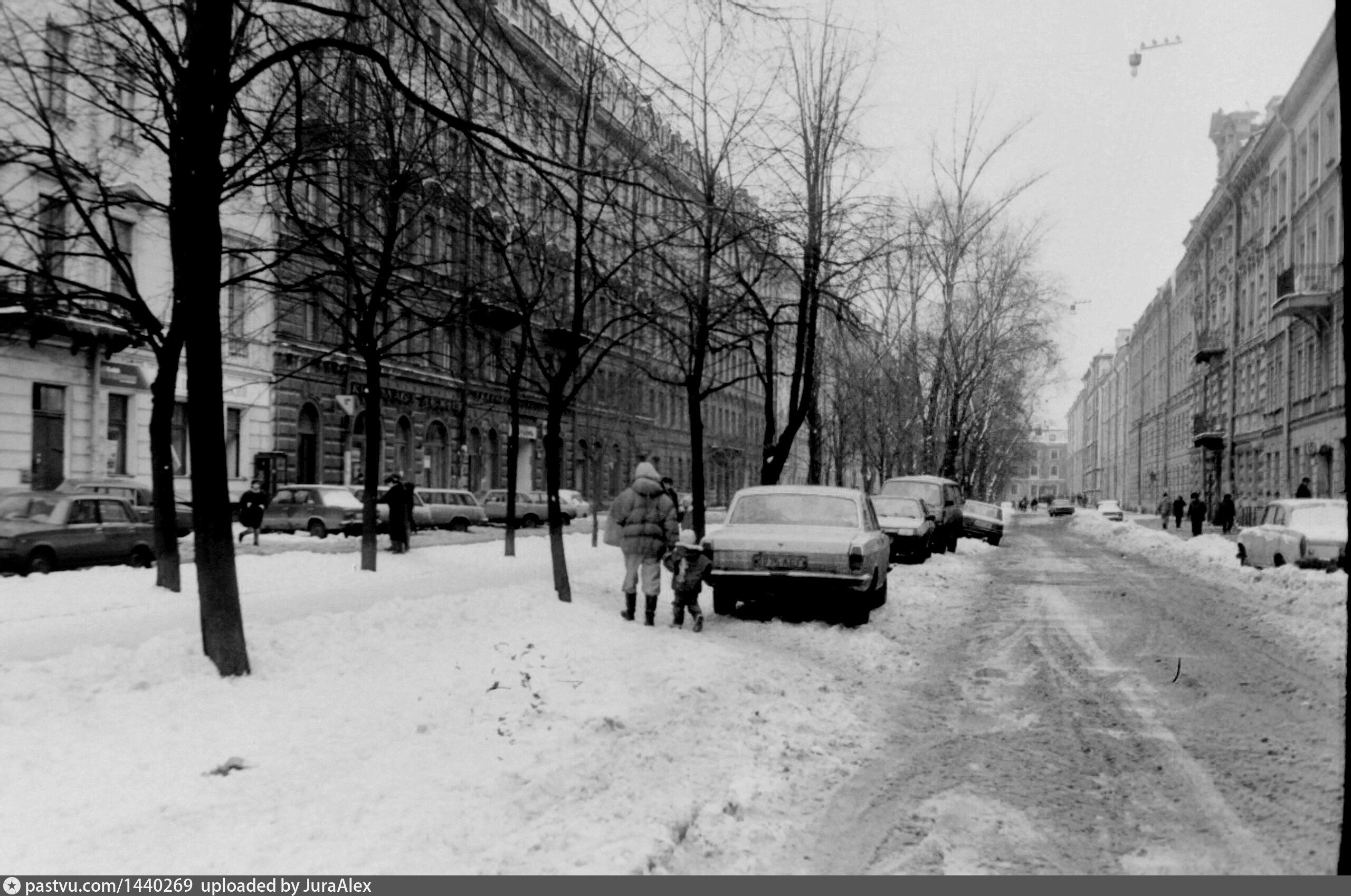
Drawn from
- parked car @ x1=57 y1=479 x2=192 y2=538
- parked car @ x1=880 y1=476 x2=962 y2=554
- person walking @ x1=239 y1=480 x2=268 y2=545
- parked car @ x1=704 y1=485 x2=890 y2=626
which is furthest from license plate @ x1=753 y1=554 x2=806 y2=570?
parked car @ x1=880 y1=476 x2=962 y2=554

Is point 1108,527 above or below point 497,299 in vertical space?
below

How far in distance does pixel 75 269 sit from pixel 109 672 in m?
20.8

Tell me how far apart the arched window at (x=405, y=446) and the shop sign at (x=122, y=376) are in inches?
Answer: 446

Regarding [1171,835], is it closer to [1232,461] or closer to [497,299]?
[497,299]

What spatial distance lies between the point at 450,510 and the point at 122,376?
33.7 feet

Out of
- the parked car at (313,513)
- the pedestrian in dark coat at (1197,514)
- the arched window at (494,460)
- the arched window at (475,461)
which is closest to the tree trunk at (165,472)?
the parked car at (313,513)

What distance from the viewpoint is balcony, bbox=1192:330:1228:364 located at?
54.3 metres

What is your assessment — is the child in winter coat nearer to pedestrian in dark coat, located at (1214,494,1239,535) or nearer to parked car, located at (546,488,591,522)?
parked car, located at (546,488,591,522)

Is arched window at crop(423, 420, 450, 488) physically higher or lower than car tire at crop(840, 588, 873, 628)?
higher

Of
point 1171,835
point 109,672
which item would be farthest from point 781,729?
point 109,672

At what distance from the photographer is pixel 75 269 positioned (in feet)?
82.9

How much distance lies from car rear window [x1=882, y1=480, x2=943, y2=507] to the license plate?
1616 cm

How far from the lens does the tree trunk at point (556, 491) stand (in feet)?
44.0

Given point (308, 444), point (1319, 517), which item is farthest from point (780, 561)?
point (308, 444)
